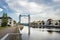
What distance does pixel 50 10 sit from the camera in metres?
5.84

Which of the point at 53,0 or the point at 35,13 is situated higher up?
the point at 53,0

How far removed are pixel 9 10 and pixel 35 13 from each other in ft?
3.01

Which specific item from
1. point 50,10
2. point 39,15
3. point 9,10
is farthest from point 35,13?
point 9,10

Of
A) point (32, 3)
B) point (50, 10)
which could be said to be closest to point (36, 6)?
point (32, 3)

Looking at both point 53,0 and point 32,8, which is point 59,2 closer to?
point 53,0

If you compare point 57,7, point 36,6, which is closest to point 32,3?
point 36,6

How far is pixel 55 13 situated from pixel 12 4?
1546 mm

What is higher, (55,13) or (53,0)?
(53,0)

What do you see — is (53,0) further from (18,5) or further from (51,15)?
(18,5)

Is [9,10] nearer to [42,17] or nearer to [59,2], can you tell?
[42,17]

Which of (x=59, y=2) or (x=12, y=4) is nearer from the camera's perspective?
(x=12, y=4)

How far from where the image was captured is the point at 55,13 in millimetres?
5766

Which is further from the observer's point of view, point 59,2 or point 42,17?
point 59,2

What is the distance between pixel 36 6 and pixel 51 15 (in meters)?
0.69
